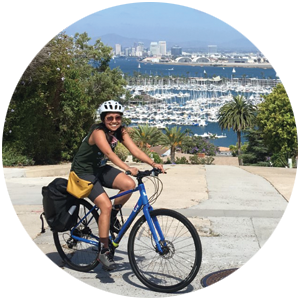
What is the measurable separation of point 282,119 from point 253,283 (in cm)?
4182

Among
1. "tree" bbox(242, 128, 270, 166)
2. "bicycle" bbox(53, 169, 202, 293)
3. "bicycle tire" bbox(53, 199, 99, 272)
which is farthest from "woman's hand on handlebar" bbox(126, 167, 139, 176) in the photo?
"tree" bbox(242, 128, 270, 166)

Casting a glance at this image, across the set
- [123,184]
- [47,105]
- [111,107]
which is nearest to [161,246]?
[123,184]

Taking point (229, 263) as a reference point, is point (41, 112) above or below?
above

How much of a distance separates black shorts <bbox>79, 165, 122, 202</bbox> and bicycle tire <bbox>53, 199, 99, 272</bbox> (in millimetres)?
330

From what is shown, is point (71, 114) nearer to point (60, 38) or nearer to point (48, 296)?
point (60, 38)

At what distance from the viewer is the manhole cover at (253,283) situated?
17.2 ft

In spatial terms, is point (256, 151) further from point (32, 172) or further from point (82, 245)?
point (82, 245)

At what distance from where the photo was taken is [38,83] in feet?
53.8

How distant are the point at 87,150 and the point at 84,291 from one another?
1.30 metres

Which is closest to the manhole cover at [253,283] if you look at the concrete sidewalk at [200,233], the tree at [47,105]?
the concrete sidewalk at [200,233]

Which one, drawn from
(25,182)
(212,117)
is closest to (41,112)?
(25,182)

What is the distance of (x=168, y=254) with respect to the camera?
5348 mm

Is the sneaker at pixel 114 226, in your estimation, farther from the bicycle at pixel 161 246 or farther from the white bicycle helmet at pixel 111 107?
the white bicycle helmet at pixel 111 107

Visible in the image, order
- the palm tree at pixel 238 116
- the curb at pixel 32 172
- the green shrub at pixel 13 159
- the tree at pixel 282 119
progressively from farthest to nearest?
the palm tree at pixel 238 116 → the tree at pixel 282 119 → the green shrub at pixel 13 159 → the curb at pixel 32 172
